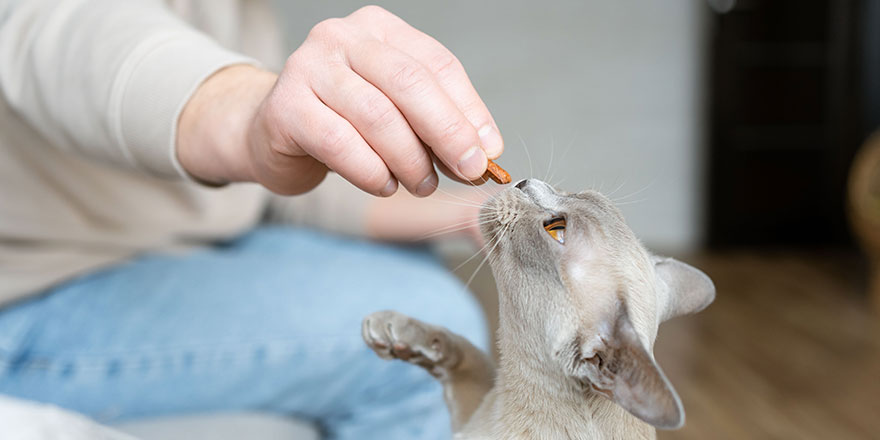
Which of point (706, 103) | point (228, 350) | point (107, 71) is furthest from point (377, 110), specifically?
point (706, 103)

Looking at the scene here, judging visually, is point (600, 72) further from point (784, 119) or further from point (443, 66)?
point (443, 66)

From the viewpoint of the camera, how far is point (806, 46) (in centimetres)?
376

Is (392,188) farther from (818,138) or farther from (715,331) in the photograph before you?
(818,138)

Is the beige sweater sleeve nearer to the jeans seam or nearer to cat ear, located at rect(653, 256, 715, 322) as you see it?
the jeans seam

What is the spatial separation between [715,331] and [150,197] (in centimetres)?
214

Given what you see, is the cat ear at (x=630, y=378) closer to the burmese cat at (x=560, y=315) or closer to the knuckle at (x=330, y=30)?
the burmese cat at (x=560, y=315)

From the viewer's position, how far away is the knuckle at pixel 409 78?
559 mm

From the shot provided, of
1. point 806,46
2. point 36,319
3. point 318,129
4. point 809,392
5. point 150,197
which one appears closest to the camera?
point 318,129

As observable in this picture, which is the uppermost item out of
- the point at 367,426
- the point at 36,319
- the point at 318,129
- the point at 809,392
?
the point at 318,129

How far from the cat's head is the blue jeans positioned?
0.27 metres

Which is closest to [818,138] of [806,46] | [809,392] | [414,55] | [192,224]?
[806,46]

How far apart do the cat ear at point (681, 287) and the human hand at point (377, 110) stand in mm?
232

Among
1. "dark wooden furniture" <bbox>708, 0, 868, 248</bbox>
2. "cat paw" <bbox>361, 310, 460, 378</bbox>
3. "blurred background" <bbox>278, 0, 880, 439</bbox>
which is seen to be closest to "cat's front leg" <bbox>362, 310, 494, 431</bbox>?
"cat paw" <bbox>361, 310, 460, 378</bbox>

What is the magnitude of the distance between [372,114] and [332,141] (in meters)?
0.04
